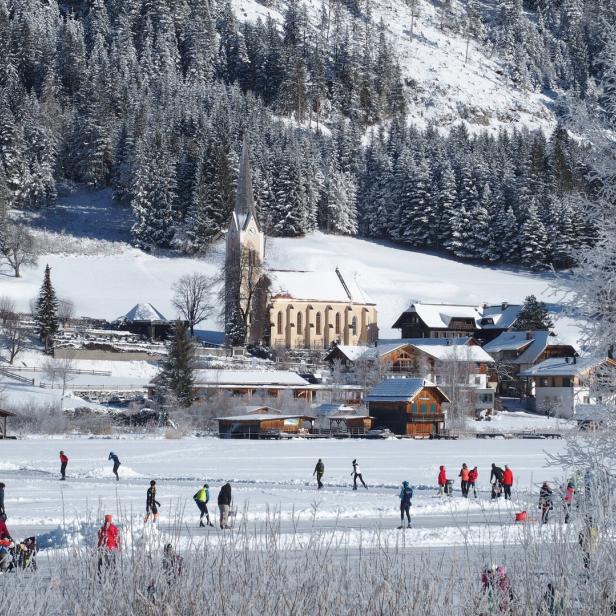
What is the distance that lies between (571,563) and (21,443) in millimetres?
40643

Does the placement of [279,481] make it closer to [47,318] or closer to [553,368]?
[553,368]

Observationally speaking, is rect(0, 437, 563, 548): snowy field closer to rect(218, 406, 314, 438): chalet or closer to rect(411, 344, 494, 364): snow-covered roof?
rect(218, 406, 314, 438): chalet

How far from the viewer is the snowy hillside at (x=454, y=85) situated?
162000 millimetres

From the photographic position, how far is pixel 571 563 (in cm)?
775

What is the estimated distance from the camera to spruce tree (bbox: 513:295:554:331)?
268ft

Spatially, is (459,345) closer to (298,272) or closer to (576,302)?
(298,272)

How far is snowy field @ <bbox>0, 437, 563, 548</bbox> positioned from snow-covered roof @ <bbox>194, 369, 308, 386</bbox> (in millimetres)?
13845

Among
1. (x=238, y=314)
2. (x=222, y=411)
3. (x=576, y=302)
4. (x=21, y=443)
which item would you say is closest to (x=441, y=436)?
(x=222, y=411)

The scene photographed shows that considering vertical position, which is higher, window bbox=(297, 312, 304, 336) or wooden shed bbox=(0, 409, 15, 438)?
window bbox=(297, 312, 304, 336)

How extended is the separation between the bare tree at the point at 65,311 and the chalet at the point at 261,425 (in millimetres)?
23692

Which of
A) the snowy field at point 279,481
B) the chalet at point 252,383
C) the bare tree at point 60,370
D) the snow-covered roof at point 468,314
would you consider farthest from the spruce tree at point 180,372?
the snow-covered roof at point 468,314

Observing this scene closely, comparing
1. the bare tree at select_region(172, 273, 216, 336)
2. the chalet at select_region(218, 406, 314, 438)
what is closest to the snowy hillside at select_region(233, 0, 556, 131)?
the bare tree at select_region(172, 273, 216, 336)

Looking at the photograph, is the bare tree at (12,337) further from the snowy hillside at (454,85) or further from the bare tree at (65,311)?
the snowy hillside at (454,85)

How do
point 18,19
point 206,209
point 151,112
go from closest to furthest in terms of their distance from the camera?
1. point 206,209
2. point 151,112
3. point 18,19
